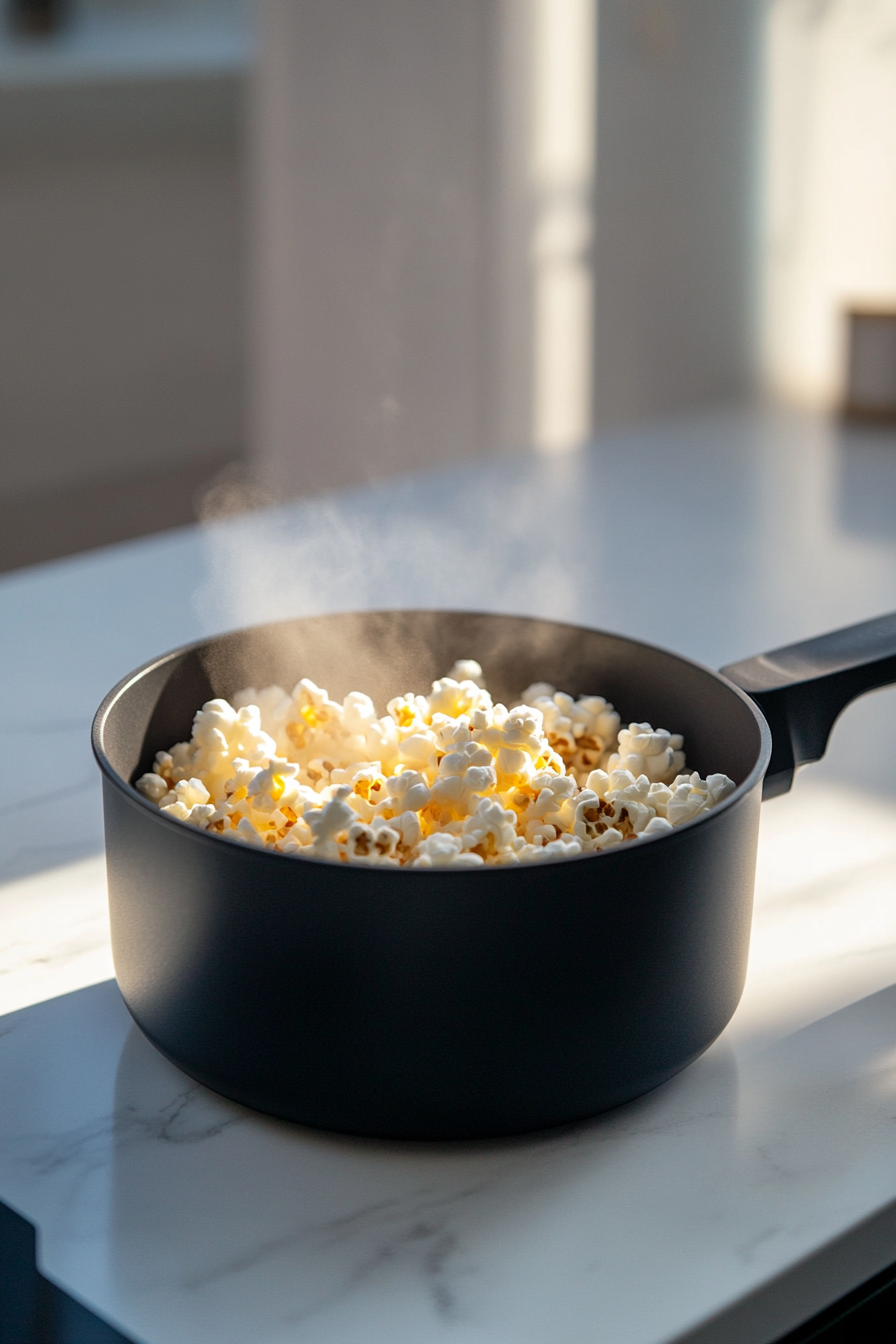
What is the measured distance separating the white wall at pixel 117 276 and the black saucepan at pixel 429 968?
12.9 ft

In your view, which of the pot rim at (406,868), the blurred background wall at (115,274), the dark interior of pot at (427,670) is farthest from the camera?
the blurred background wall at (115,274)

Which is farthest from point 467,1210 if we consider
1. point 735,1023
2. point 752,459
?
point 752,459

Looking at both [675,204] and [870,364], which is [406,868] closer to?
[870,364]

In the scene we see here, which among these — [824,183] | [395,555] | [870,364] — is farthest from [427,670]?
[824,183]

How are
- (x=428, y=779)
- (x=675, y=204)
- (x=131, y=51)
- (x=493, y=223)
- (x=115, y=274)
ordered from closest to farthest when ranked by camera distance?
(x=428, y=779) < (x=675, y=204) < (x=493, y=223) < (x=115, y=274) < (x=131, y=51)

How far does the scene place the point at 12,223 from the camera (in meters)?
4.27

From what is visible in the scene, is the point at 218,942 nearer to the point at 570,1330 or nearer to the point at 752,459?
the point at 570,1330

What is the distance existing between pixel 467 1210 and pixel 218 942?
152 mm

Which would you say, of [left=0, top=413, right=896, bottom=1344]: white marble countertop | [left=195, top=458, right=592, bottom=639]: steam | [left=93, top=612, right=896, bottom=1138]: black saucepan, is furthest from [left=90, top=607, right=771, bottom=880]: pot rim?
[left=195, top=458, right=592, bottom=639]: steam

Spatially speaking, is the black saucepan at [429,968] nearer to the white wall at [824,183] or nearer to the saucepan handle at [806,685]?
the saucepan handle at [806,685]

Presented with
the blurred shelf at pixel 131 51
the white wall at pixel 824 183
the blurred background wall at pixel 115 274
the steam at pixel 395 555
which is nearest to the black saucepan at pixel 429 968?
the steam at pixel 395 555

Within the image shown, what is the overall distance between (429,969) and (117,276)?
4.33 metres

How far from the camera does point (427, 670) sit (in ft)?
2.84

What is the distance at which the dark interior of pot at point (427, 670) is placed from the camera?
2.51ft
